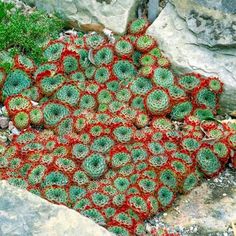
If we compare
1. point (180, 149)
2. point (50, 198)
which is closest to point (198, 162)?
point (180, 149)

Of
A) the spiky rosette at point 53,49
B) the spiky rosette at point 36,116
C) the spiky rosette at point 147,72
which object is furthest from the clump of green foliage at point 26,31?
the spiky rosette at point 147,72

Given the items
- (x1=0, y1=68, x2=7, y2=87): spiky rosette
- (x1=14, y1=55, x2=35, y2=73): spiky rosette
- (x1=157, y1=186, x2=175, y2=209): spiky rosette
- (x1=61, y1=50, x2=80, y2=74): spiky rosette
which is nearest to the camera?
(x1=157, y1=186, x2=175, y2=209): spiky rosette

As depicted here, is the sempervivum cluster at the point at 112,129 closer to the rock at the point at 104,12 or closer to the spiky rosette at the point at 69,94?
the spiky rosette at the point at 69,94

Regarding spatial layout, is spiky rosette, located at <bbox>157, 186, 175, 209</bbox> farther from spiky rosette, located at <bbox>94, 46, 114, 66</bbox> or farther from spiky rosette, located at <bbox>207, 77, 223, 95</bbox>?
spiky rosette, located at <bbox>94, 46, 114, 66</bbox>

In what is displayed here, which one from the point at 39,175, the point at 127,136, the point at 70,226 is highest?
the point at 70,226

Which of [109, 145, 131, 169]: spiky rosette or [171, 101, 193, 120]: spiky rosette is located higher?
[171, 101, 193, 120]: spiky rosette

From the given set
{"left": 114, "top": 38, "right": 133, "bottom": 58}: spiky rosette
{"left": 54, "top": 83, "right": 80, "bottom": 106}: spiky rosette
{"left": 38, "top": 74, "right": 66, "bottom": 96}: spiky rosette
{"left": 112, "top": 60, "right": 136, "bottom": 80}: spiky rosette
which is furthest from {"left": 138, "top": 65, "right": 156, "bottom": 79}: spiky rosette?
{"left": 38, "top": 74, "right": 66, "bottom": 96}: spiky rosette

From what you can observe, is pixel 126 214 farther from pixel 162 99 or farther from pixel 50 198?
pixel 162 99
